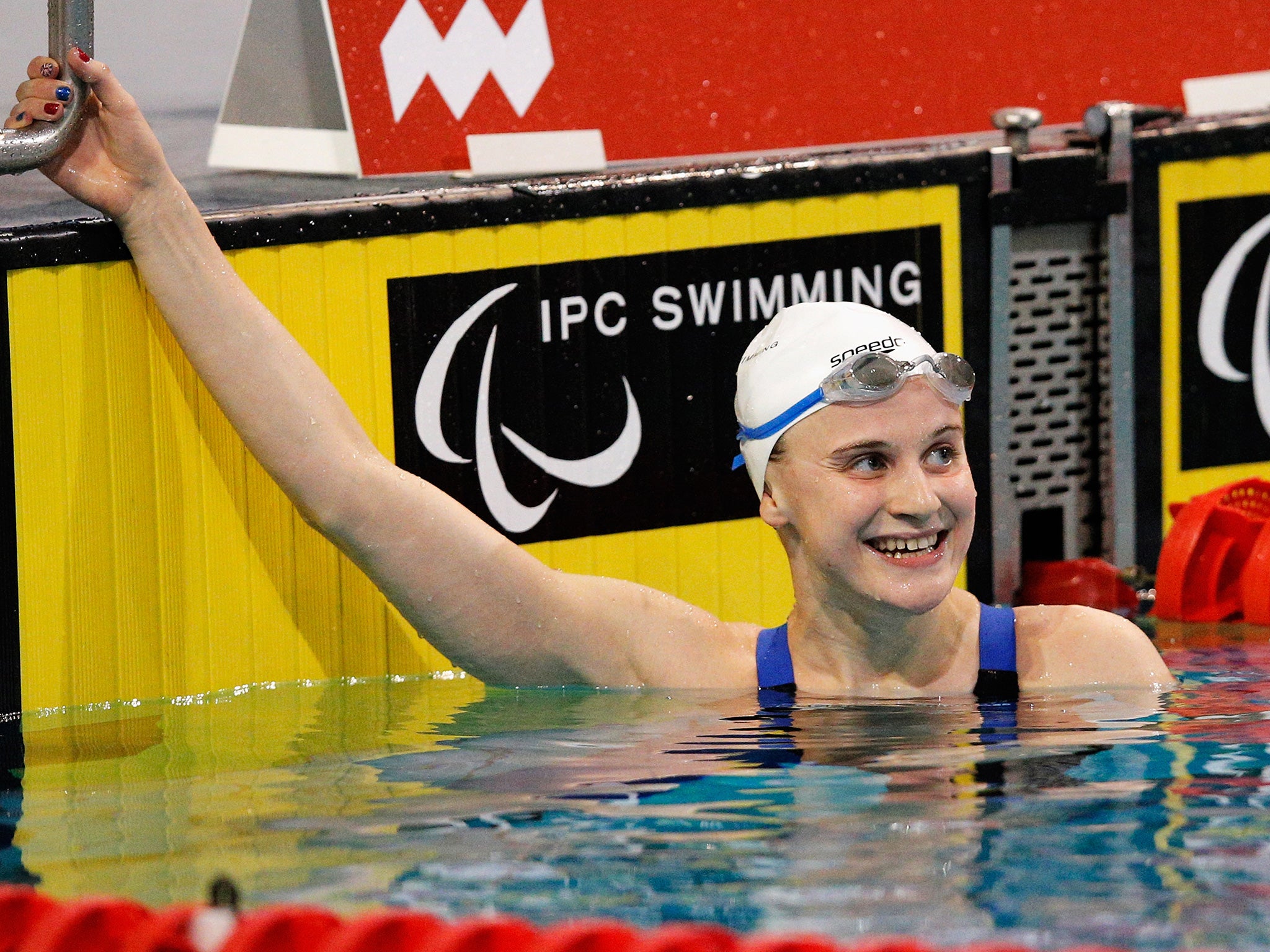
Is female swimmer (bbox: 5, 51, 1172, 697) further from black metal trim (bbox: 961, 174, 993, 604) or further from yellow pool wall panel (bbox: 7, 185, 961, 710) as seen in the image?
black metal trim (bbox: 961, 174, 993, 604)

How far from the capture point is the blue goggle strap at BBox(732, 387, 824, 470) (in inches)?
112

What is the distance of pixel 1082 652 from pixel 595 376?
3.50ft

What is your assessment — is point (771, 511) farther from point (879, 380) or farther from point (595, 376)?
point (595, 376)

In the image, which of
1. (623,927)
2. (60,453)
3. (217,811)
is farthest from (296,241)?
(623,927)

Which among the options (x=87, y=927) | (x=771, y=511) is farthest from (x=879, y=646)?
(x=87, y=927)

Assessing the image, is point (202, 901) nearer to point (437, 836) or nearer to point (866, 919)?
point (437, 836)

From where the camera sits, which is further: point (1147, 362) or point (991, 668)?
point (1147, 362)

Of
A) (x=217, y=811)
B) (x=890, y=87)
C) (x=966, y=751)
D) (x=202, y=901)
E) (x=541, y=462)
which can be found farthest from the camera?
(x=890, y=87)

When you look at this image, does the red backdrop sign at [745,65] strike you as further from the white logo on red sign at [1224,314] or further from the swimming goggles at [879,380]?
the swimming goggles at [879,380]

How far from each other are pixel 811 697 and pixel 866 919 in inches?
43.5

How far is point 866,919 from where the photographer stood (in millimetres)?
1934

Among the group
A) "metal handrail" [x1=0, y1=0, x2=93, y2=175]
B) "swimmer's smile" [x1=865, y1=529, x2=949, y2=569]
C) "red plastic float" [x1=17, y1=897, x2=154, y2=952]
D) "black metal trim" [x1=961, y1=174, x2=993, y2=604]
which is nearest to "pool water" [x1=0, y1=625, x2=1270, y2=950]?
"red plastic float" [x1=17, y1=897, x2=154, y2=952]

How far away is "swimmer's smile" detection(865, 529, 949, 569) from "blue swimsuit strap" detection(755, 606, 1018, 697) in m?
0.24

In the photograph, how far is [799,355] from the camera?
2.88m
